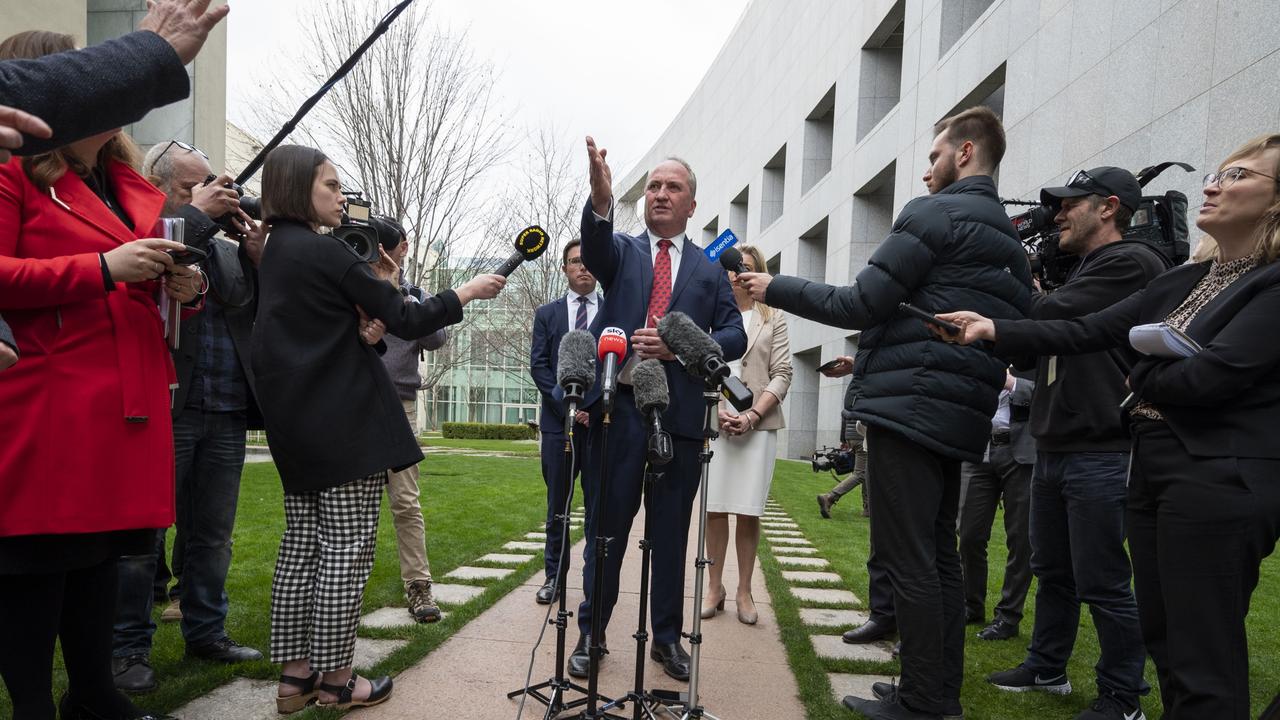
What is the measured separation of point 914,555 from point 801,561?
4.08 m

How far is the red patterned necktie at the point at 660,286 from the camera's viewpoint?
3.85m

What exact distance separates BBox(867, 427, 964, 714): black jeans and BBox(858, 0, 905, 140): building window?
71.0 feet

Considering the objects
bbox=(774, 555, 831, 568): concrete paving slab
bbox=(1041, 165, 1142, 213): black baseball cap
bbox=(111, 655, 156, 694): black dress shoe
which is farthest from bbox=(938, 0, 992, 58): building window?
bbox=(111, 655, 156, 694): black dress shoe

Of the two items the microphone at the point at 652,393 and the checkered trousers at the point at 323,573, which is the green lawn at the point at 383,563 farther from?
the microphone at the point at 652,393

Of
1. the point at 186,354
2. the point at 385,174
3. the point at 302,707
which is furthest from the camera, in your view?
the point at 385,174

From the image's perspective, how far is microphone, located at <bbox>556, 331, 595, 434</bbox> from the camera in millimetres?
2873

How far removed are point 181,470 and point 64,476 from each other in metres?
1.48

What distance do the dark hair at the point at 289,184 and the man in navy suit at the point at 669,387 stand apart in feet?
3.75

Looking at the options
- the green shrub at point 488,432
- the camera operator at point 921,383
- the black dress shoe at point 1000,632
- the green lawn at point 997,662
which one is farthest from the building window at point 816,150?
the camera operator at point 921,383

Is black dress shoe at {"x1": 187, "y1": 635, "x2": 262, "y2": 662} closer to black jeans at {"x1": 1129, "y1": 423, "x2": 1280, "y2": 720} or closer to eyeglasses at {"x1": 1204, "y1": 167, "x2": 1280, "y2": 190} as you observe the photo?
black jeans at {"x1": 1129, "y1": 423, "x2": 1280, "y2": 720}

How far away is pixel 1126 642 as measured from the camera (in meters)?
3.33

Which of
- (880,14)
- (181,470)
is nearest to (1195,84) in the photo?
(181,470)

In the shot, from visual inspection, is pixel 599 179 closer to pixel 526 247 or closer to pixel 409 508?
pixel 526 247

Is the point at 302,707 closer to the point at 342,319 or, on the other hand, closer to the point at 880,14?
the point at 342,319
